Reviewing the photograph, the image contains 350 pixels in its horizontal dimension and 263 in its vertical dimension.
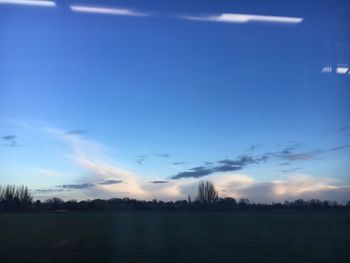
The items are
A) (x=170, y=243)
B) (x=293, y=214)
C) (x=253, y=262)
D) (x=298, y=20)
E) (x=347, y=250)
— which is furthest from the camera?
(x=293, y=214)

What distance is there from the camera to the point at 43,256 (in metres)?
10.4

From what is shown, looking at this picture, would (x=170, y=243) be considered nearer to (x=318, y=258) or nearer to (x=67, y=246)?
(x=67, y=246)

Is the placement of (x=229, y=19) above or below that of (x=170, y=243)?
above

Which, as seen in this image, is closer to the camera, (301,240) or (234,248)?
(234,248)

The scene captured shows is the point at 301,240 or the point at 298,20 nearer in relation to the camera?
the point at 298,20

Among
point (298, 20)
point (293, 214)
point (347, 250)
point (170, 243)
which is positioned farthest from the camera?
point (293, 214)

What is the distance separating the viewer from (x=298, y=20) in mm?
5863

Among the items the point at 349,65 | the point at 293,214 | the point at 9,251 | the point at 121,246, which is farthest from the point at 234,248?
the point at 293,214

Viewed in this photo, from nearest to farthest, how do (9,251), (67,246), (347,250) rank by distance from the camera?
1. (347,250)
2. (9,251)
3. (67,246)

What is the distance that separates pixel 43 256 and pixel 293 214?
787 inches

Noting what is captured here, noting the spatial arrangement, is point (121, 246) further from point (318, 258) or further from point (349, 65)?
point (349, 65)

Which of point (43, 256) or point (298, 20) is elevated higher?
point (298, 20)

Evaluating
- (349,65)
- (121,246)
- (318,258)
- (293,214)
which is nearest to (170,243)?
(121,246)

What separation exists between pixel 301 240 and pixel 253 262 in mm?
4956
